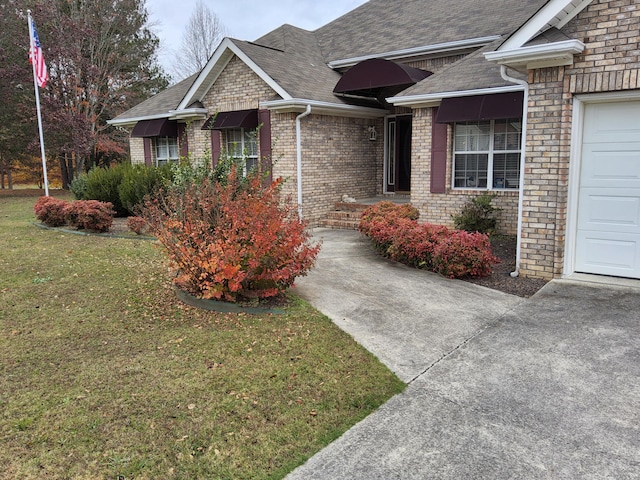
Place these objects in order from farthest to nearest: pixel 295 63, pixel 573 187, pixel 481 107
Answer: pixel 295 63 → pixel 481 107 → pixel 573 187

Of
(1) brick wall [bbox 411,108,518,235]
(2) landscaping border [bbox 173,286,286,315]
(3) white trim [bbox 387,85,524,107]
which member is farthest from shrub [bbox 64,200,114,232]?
(1) brick wall [bbox 411,108,518,235]

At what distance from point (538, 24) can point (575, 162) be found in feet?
6.42

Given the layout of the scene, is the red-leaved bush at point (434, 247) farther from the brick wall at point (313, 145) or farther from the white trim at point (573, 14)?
the brick wall at point (313, 145)

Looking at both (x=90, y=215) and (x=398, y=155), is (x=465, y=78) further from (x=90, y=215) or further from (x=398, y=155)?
(x=90, y=215)

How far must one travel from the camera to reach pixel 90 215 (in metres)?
11.3

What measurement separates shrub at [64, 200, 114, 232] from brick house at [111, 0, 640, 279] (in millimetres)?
3201

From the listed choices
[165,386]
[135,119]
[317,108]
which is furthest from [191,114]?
[165,386]

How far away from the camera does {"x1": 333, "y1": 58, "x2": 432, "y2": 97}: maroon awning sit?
41.1 ft

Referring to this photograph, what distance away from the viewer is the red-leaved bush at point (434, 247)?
7.39 meters

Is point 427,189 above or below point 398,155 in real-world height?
below

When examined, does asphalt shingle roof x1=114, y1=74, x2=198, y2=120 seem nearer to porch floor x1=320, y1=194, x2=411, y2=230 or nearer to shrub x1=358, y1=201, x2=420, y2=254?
porch floor x1=320, y1=194, x2=411, y2=230

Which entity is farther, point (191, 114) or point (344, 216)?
point (191, 114)

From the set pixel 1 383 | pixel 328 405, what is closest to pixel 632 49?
pixel 328 405

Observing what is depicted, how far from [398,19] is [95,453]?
16518 millimetres
